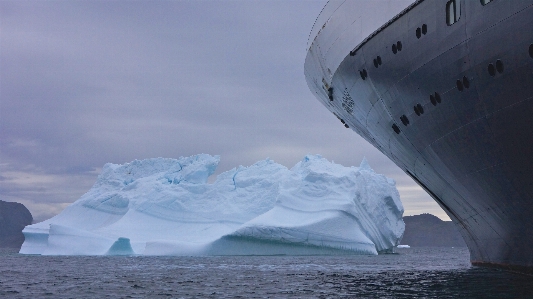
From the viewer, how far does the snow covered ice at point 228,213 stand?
4084cm

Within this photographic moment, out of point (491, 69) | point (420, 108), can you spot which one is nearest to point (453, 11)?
point (491, 69)

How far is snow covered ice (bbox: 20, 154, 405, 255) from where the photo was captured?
4084cm

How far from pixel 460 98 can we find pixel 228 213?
3452cm

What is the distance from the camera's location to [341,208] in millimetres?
40812

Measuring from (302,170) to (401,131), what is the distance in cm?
3032

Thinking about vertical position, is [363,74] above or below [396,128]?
above

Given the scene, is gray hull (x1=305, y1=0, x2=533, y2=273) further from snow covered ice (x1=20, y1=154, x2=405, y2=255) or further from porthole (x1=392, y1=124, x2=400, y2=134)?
snow covered ice (x1=20, y1=154, x2=405, y2=255)

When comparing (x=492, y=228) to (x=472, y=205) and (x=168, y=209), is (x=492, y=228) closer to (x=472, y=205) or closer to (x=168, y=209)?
(x=472, y=205)

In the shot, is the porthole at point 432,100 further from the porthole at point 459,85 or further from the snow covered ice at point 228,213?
the snow covered ice at point 228,213

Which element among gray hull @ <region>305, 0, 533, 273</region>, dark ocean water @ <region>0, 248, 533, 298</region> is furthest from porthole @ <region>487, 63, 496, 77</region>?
dark ocean water @ <region>0, 248, 533, 298</region>

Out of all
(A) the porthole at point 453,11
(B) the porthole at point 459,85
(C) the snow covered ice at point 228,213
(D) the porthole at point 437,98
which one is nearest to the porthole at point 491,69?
(B) the porthole at point 459,85

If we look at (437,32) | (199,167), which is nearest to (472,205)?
(437,32)

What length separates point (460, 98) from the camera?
499 inches

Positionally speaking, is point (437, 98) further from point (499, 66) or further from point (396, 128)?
point (396, 128)
